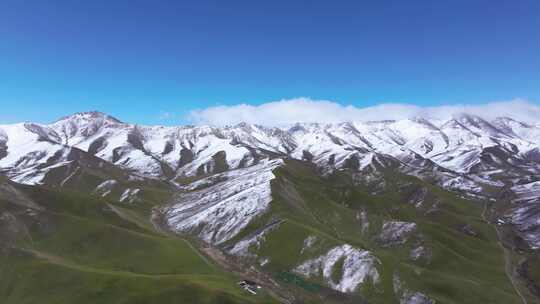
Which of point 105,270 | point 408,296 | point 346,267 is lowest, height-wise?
point 105,270

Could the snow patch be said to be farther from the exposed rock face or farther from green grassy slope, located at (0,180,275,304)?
green grassy slope, located at (0,180,275,304)

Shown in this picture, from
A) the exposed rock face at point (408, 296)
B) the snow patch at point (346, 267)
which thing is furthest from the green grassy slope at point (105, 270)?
the exposed rock face at point (408, 296)

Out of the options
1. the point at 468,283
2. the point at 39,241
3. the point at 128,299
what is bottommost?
the point at 128,299

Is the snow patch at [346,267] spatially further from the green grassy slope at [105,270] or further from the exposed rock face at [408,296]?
the green grassy slope at [105,270]

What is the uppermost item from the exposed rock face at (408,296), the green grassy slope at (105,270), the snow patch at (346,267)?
the snow patch at (346,267)

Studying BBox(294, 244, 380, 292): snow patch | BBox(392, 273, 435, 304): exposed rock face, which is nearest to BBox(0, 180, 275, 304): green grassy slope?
BBox(294, 244, 380, 292): snow patch

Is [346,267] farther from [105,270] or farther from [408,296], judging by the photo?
[105,270]

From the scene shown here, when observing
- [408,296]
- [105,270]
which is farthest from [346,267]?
[105,270]

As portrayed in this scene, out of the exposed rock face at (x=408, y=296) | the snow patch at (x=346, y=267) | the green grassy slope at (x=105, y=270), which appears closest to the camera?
the green grassy slope at (x=105, y=270)

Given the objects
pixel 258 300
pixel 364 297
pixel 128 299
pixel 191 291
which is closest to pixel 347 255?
pixel 364 297

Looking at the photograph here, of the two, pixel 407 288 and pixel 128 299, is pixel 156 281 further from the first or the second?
pixel 407 288

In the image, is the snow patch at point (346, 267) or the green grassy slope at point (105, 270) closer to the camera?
the green grassy slope at point (105, 270)
